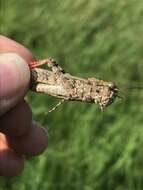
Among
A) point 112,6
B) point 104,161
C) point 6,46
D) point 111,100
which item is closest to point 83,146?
point 104,161

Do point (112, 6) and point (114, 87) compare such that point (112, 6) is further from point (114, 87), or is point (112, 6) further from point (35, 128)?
point (114, 87)

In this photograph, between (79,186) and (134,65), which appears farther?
(134,65)

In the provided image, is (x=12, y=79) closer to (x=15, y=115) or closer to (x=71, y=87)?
(x=71, y=87)

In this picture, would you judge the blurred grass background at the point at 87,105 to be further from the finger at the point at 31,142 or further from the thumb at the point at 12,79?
the thumb at the point at 12,79

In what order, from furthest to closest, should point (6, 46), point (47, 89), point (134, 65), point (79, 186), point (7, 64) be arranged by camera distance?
point (134, 65), point (79, 186), point (6, 46), point (47, 89), point (7, 64)

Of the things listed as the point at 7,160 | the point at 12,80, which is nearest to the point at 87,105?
the point at 7,160

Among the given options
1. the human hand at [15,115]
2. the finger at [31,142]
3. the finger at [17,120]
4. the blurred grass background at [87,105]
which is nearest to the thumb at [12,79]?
the human hand at [15,115]

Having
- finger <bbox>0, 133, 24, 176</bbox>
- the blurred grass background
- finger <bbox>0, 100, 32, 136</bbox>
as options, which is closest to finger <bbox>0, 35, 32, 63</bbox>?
finger <bbox>0, 100, 32, 136</bbox>
